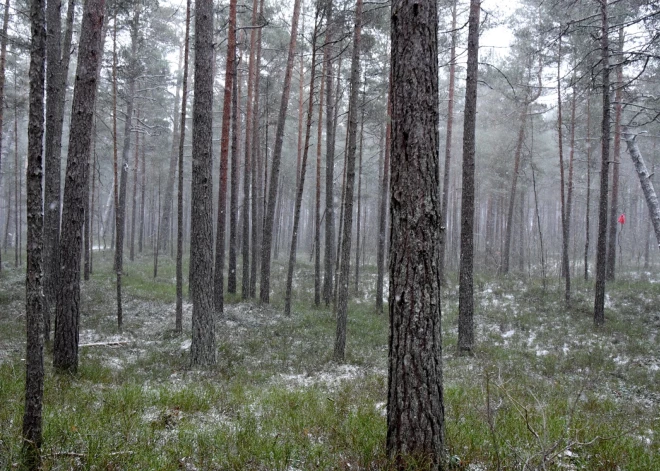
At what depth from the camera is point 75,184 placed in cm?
704

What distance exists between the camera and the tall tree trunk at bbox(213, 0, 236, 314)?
11.8 meters

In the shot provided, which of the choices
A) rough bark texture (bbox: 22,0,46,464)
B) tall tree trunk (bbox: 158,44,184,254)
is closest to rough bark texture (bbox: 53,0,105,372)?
rough bark texture (bbox: 22,0,46,464)

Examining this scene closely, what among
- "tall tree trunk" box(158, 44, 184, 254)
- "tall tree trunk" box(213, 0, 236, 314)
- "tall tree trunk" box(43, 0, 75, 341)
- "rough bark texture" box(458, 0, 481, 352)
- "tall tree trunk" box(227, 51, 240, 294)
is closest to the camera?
"rough bark texture" box(458, 0, 481, 352)

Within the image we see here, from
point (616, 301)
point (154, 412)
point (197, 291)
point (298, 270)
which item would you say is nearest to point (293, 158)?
point (298, 270)

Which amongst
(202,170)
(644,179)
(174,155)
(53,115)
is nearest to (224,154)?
(202,170)

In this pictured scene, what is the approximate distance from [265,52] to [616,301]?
19.8 m

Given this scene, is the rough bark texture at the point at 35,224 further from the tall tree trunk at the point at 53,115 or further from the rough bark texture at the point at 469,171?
the rough bark texture at the point at 469,171

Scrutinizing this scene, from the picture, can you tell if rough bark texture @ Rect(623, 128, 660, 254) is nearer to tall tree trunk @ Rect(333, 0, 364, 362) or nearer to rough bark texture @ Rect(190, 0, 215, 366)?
tall tree trunk @ Rect(333, 0, 364, 362)

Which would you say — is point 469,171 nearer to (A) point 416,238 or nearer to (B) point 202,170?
(B) point 202,170

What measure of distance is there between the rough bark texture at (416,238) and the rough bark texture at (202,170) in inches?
216

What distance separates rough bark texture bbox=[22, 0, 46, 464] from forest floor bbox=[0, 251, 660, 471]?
630 mm

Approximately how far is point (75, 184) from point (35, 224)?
13.8 ft

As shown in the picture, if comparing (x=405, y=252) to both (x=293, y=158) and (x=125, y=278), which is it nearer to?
(x=125, y=278)

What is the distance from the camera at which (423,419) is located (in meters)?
3.70
